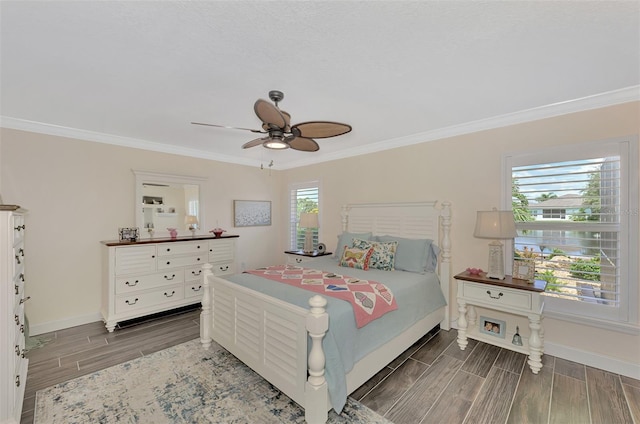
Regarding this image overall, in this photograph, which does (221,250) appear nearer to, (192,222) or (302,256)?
(192,222)

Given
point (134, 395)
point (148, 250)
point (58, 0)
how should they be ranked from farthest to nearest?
1. point (148, 250)
2. point (134, 395)
3. point (58, 0)

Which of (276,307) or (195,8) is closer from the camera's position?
(195,8)

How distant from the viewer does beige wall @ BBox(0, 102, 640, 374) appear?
2.59 meters

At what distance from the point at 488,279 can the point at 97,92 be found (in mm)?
4086

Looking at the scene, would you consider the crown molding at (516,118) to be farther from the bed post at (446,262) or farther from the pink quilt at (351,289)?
→ the pink quilt at (351,289)

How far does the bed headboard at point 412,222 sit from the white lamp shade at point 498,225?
602 mm

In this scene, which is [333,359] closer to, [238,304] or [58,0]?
[238,304]

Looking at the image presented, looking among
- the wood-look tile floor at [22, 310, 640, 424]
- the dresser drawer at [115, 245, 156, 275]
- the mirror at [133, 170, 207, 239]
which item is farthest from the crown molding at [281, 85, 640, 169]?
the dresser drawer at [115, 245, 156, 275]

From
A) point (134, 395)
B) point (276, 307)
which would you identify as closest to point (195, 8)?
point (276, 307)

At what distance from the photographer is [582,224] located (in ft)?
8.36

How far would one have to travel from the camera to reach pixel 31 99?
2.49 m

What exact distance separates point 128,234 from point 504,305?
4.57m

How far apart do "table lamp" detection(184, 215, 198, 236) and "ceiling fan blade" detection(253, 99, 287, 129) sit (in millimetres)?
2914

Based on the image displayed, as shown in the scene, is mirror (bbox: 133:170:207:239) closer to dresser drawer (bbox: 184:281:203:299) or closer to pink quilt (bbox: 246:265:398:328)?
dresser drawer (bbox: 184:281:203:299)
